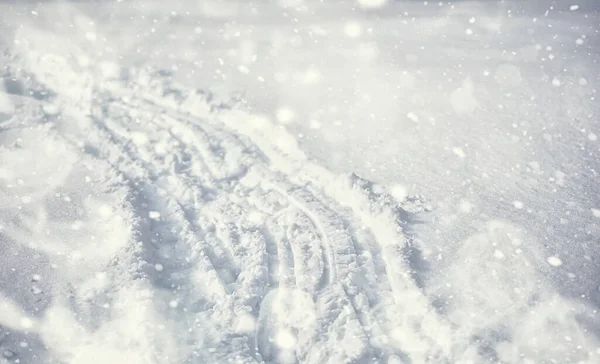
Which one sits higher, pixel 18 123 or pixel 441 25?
pixel 441 25

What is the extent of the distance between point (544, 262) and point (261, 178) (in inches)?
113

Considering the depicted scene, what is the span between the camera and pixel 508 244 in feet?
13.3

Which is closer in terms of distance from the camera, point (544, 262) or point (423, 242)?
point (544, 262)

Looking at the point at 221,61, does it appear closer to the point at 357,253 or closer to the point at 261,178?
the point at 261,178

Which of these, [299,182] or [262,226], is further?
[299,182]

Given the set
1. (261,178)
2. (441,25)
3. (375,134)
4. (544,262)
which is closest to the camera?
(544,262)

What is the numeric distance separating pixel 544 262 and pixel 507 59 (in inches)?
151

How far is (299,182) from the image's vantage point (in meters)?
4.75

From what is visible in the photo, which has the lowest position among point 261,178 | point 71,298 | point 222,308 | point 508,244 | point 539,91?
point 71,298

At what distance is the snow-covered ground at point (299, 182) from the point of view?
11.2 ft

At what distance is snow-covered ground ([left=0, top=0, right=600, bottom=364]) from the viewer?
3414 millimetres

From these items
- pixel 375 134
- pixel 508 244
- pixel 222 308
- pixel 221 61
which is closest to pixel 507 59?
pixel 375 134

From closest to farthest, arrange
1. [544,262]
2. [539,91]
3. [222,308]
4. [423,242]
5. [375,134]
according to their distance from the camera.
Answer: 1. [222,308]
2. [544,262]
3. [423,242]
4. [375,134]
5. [539,91]

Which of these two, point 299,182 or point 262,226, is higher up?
point 299,182
